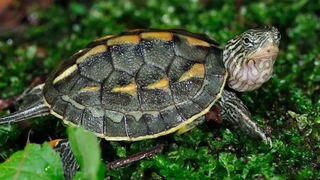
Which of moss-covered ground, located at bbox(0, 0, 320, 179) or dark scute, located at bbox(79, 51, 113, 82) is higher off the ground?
dark scute, located at bbox(79, 51, 113, 82)

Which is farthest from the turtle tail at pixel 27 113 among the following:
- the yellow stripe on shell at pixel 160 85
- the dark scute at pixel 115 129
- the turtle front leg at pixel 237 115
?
the turtle front leg at pixel 237 115

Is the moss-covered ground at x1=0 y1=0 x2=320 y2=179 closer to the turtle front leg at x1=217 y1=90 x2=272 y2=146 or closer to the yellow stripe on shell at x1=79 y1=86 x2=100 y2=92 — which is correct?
the turtle front leg at x1=217 y1=90 x2=272 y2=146

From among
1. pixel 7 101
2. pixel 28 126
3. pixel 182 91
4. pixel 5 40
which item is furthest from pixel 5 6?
pixel 182 91

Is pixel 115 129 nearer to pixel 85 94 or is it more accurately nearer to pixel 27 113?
pixel 85 94

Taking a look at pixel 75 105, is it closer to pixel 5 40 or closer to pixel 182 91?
pixel 182 91

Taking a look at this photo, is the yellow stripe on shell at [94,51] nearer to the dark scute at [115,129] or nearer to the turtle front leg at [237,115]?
the dark scute at [115,129]

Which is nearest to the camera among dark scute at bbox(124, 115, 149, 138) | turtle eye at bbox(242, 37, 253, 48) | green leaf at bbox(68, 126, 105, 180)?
green leaf at bbox(68, 126, 105, 180)

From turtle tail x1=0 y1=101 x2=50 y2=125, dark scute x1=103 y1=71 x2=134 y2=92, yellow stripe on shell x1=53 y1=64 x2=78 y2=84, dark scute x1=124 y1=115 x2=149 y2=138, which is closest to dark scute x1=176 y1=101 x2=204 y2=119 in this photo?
dark scute x1=124 y1=115 x2=149 y2=138
